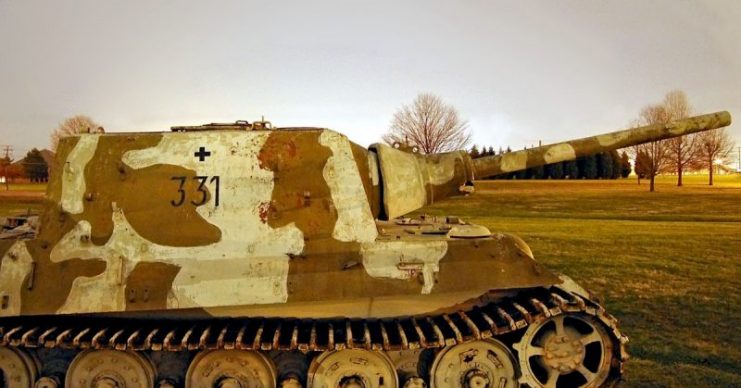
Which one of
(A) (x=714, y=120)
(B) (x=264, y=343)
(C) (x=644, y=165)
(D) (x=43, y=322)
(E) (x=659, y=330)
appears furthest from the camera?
(C) (x=644, y=165)

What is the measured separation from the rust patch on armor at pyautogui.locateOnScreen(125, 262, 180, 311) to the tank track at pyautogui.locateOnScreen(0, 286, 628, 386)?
282mm

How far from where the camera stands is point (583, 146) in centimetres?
726

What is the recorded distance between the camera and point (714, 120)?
7336mm

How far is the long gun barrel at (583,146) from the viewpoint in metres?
7.21

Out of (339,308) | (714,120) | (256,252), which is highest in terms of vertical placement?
(714,120)

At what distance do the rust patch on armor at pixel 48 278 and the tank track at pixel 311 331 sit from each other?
0.84ft

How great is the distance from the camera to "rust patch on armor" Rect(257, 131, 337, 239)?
18.1 ft

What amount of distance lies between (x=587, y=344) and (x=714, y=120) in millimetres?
3840

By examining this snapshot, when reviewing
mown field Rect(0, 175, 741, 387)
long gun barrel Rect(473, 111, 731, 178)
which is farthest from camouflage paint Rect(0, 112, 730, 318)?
mown field Rect(0, 175, 741, 387)

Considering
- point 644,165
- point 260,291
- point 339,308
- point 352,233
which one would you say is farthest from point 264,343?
point 644,165

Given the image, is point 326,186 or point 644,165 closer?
point 326,186

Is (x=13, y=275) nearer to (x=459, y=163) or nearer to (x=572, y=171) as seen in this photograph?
(x=459, y=163)

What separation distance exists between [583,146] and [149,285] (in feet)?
18.0

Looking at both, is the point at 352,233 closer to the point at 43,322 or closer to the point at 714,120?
the point at 43,322
